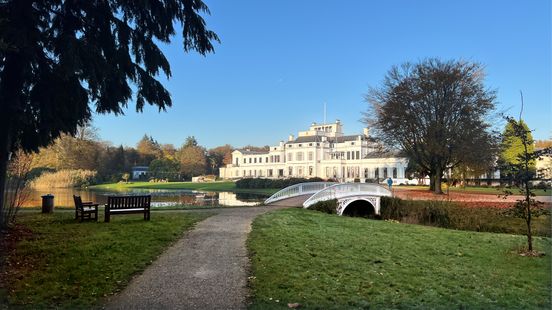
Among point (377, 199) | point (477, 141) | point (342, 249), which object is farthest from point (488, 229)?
point (342, 249)

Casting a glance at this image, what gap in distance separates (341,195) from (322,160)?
5467 centimetres

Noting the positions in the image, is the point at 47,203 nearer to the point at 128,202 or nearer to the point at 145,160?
the point at 128,202

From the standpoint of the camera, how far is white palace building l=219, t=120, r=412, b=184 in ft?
225

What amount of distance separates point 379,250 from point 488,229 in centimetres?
1346

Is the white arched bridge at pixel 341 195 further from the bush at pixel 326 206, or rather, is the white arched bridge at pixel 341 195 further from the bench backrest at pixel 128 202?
the bench backrest at pixel 128 202

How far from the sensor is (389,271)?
6.69 metres

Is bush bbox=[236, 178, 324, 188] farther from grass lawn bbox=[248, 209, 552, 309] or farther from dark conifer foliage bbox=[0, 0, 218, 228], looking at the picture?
dark conifer foliage bbox=[0, 0, 218, 228]

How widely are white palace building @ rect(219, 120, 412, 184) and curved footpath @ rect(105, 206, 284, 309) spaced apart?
56.1 meters

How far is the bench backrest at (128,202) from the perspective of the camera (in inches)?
450

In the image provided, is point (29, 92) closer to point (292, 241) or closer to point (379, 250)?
point (292, 241)

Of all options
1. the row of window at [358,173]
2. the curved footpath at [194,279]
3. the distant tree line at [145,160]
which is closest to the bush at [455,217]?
the curved footpath at [194,279]

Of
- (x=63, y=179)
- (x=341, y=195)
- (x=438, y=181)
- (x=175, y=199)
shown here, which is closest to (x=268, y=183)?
(x=175, y=199)

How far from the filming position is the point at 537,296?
589 cm

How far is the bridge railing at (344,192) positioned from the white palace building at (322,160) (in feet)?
124
